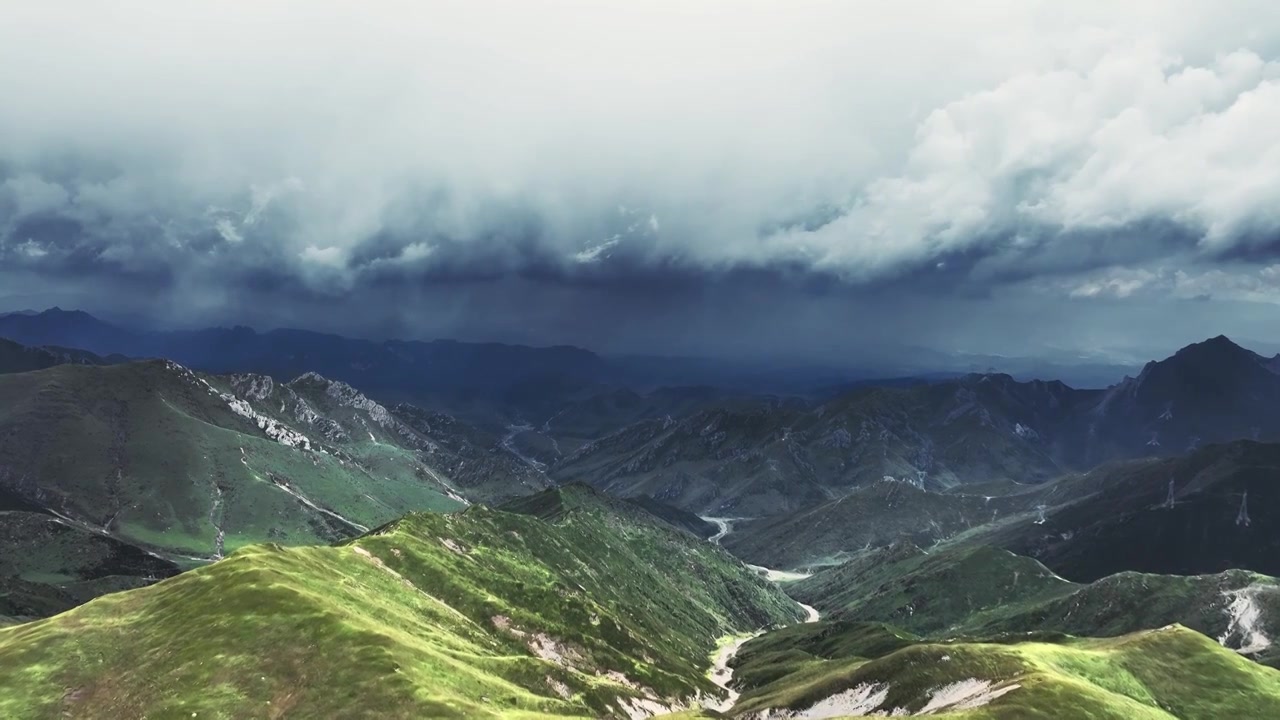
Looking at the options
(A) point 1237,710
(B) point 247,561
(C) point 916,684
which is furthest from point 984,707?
(B) point 247,561

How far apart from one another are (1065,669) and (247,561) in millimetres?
192853

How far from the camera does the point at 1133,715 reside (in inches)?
5851

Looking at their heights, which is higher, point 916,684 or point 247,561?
point 247,561

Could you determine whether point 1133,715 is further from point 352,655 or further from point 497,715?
point 352,655

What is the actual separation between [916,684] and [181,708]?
163277mm

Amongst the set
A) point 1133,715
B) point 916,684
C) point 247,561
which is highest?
point 247,561

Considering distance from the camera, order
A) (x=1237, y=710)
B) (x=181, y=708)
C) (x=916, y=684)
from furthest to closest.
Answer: (x=916, y=684) < (x=1237, y=710) < (x=181, y=708)

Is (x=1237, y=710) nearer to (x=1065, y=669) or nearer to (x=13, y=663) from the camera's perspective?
(x=1065, y=669)

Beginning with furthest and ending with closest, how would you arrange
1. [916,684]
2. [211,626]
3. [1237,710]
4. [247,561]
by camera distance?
[916,684] → [1237,710] → [247,561] → [211,626]

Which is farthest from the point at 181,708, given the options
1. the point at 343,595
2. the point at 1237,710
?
the point at 1237,710

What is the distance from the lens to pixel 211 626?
455ft

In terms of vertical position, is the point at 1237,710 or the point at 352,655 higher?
the point at 352,655

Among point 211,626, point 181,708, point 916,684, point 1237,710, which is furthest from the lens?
point 916,684

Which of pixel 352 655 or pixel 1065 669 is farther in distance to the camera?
pixel 1065 669
